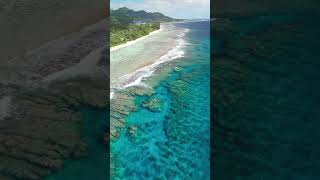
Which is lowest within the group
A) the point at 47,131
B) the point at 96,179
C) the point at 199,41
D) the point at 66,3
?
the point at 96,179

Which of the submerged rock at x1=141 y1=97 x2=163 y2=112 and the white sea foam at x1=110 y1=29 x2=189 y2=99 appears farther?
the white sea foam at x1=110 y1=29 x2=189 y2=99

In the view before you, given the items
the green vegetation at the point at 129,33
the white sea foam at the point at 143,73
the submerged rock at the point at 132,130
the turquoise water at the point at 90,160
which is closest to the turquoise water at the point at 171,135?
the submerged rock at the point at 132,130

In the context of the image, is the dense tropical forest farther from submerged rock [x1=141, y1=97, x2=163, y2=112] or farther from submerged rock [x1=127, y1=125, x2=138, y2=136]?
submerged rock [x1=127, y1=125, x2=138, y2=136]

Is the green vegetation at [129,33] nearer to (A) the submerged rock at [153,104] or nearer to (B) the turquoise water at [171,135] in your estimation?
(B) the turquoise water at [171,135]

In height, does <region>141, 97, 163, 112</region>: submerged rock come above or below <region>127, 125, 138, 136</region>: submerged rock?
above
